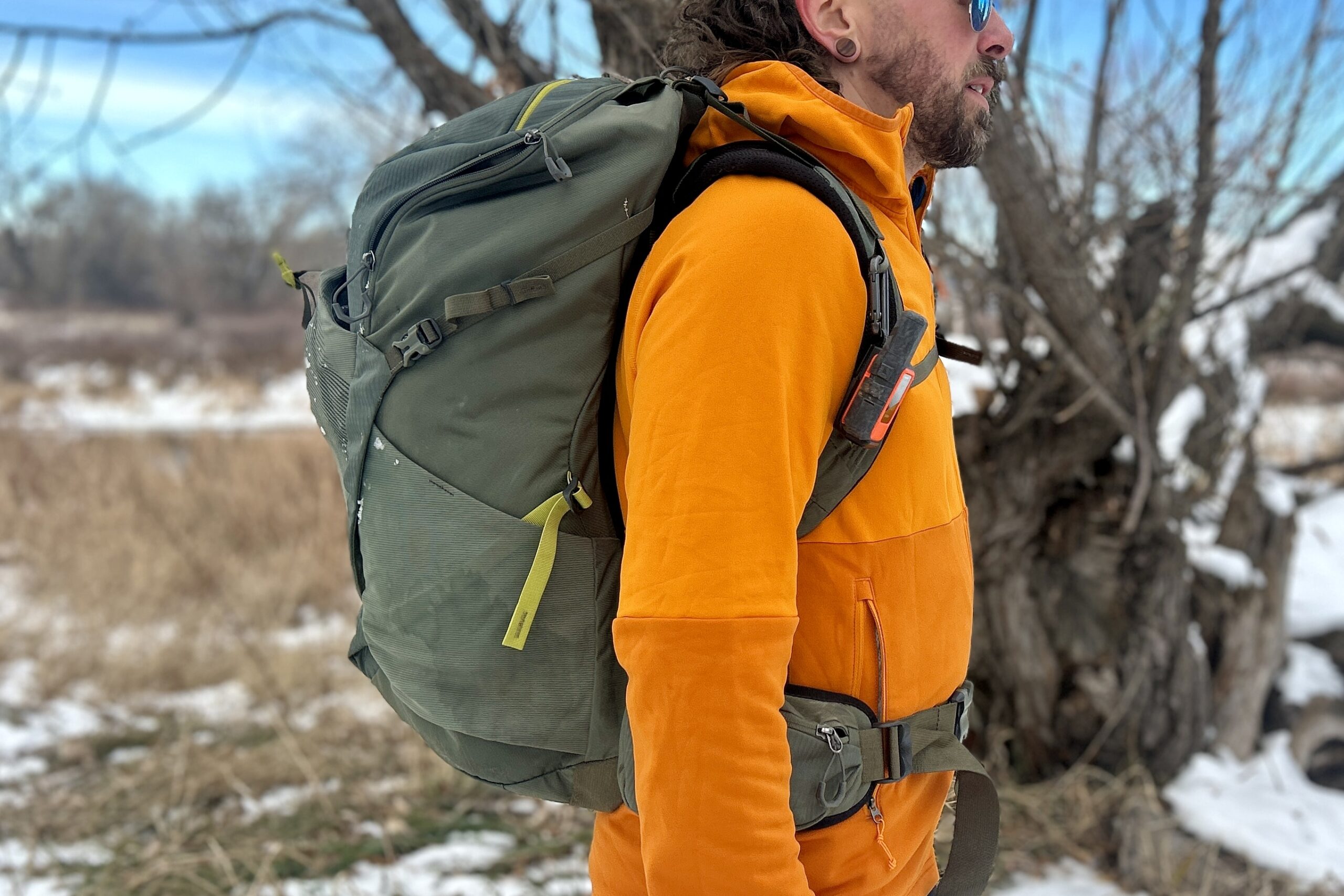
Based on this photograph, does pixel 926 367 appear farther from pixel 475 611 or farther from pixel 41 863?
pixel 41 863

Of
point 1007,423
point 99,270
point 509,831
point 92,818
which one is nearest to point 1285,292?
point 1007,423

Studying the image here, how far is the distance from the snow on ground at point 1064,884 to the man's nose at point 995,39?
266 cm

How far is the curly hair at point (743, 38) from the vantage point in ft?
4.22

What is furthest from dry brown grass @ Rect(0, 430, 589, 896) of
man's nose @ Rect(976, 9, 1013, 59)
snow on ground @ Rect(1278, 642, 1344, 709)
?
snow on ground @ Rect(1278, 642, 1344, 709)

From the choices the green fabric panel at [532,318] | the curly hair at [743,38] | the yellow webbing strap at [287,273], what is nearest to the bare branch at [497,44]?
the curly hair at [743,38]

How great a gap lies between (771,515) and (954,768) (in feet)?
1.60

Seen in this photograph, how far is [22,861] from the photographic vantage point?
137 inches

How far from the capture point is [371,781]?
4102 mm

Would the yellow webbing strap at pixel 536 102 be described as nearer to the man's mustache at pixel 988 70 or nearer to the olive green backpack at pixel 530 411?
the olive green backpack at pixel 530 411

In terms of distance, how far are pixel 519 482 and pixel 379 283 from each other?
0.98ft

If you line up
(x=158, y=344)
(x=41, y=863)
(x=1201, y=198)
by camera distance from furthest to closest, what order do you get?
(x=158, y=344) < (x=41, y=863) < (x=1201, y=198)

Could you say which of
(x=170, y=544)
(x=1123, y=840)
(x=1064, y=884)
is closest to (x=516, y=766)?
(x=1064, y=884)

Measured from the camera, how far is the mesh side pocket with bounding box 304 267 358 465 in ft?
3.96

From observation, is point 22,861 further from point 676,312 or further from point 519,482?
point 676,312
